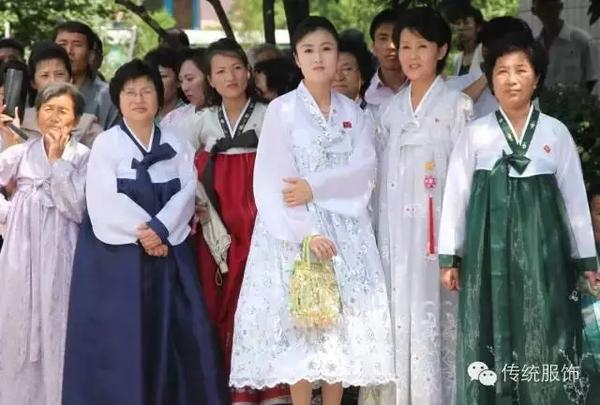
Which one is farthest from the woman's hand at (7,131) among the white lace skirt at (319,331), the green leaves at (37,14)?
the green leaves at (37,14)

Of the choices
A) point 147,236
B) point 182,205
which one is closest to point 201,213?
point 182,205

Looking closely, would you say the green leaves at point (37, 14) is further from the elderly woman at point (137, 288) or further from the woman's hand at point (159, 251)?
the woman's hand at point (159, 251)

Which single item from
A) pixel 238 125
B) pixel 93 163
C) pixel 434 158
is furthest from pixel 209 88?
pixel 434 158

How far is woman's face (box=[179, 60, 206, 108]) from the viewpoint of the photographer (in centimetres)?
678

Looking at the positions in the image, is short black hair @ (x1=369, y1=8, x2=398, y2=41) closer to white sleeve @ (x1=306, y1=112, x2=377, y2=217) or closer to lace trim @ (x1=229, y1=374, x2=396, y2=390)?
white sleeve @ (x1=306, y1=112, x2=377, y2=217)

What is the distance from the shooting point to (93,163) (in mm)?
5883

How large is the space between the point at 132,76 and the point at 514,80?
73.0 inches

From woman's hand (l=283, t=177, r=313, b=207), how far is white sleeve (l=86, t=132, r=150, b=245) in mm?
694

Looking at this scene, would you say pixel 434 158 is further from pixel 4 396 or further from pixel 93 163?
pixel 4 396

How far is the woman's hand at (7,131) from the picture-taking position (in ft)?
21.1

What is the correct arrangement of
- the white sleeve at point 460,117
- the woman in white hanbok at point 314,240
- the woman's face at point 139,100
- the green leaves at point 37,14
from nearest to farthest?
the woman in white hanbok at point 314,240, the white sleeve at point 460,117, the woman's face at point 139,100, the green leaves at point 37,14

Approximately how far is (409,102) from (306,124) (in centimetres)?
51

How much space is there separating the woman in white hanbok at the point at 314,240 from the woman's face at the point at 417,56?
327 millimetres

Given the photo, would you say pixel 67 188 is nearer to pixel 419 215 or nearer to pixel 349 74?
pixel 349 74
